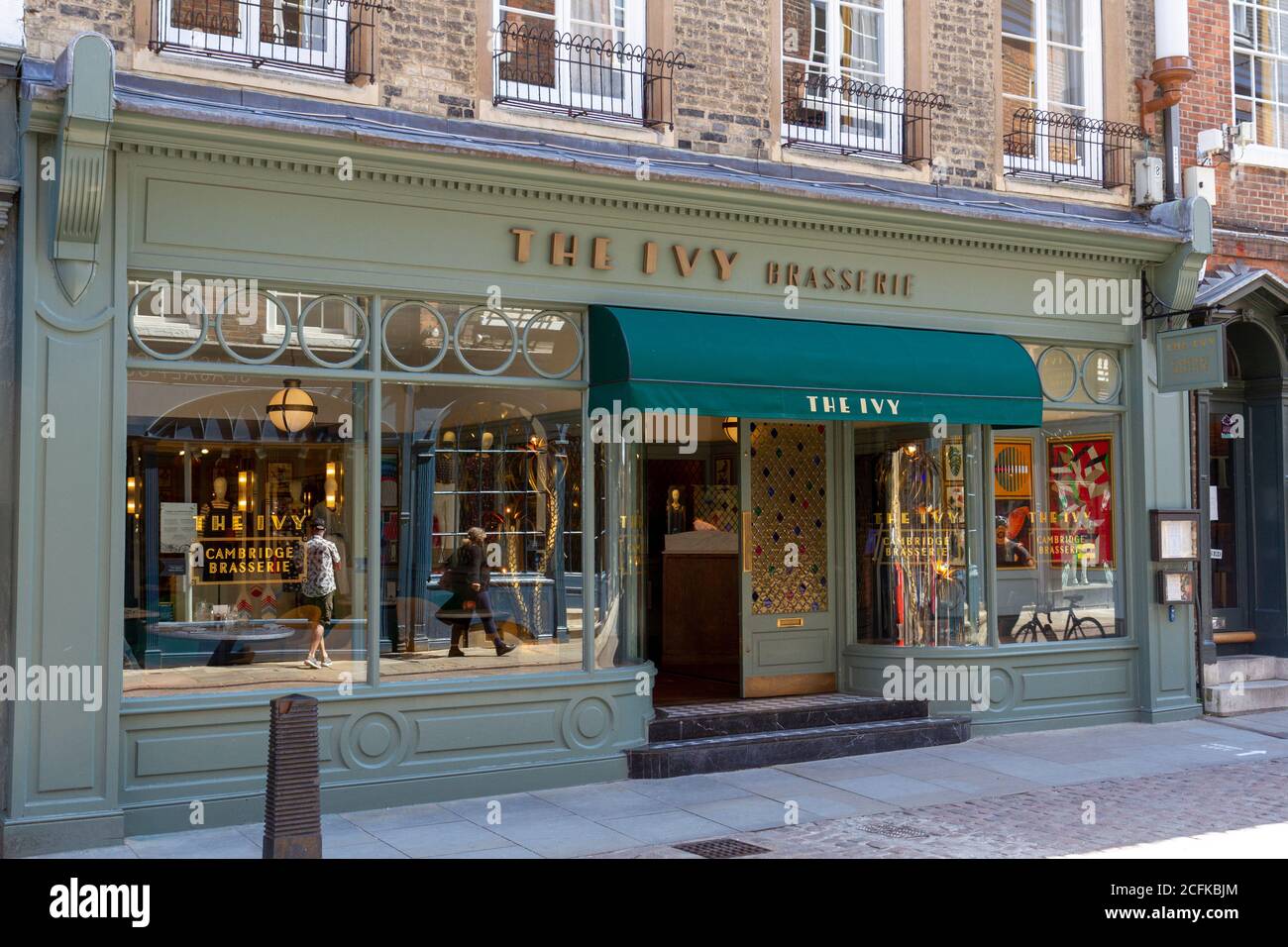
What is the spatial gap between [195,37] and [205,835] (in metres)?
5.14

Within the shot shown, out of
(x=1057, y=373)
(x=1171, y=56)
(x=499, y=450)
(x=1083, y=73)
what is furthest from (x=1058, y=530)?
(x=499, y=450)

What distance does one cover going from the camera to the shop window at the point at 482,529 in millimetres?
9125

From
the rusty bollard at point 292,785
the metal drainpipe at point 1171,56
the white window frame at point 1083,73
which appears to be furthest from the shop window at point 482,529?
the metal drainpipe at point 1171,56

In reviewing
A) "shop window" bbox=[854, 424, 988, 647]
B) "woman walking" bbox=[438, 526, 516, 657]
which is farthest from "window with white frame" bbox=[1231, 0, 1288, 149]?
"woman walking" bbox=[438, 526, 516, 657]

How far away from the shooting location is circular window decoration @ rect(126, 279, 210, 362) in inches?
320

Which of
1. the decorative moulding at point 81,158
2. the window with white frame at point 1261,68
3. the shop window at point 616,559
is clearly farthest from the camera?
the window with white frame at point 1261,68

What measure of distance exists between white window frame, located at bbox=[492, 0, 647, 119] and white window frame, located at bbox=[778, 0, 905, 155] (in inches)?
50.8

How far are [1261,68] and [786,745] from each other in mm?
8776

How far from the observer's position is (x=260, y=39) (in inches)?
344

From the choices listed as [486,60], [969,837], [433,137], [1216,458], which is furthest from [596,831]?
[1216,458]

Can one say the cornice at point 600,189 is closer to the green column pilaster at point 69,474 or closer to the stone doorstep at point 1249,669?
the green column pilaster at point 69,474

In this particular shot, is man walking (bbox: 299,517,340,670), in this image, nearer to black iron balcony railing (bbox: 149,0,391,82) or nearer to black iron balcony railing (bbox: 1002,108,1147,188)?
black iron balcony railing (bbox: 149,0,391,82)

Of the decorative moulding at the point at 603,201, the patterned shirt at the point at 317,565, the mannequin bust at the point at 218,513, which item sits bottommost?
the patterned shirt at the point at 317,565

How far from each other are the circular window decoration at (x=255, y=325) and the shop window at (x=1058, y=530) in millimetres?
6546
